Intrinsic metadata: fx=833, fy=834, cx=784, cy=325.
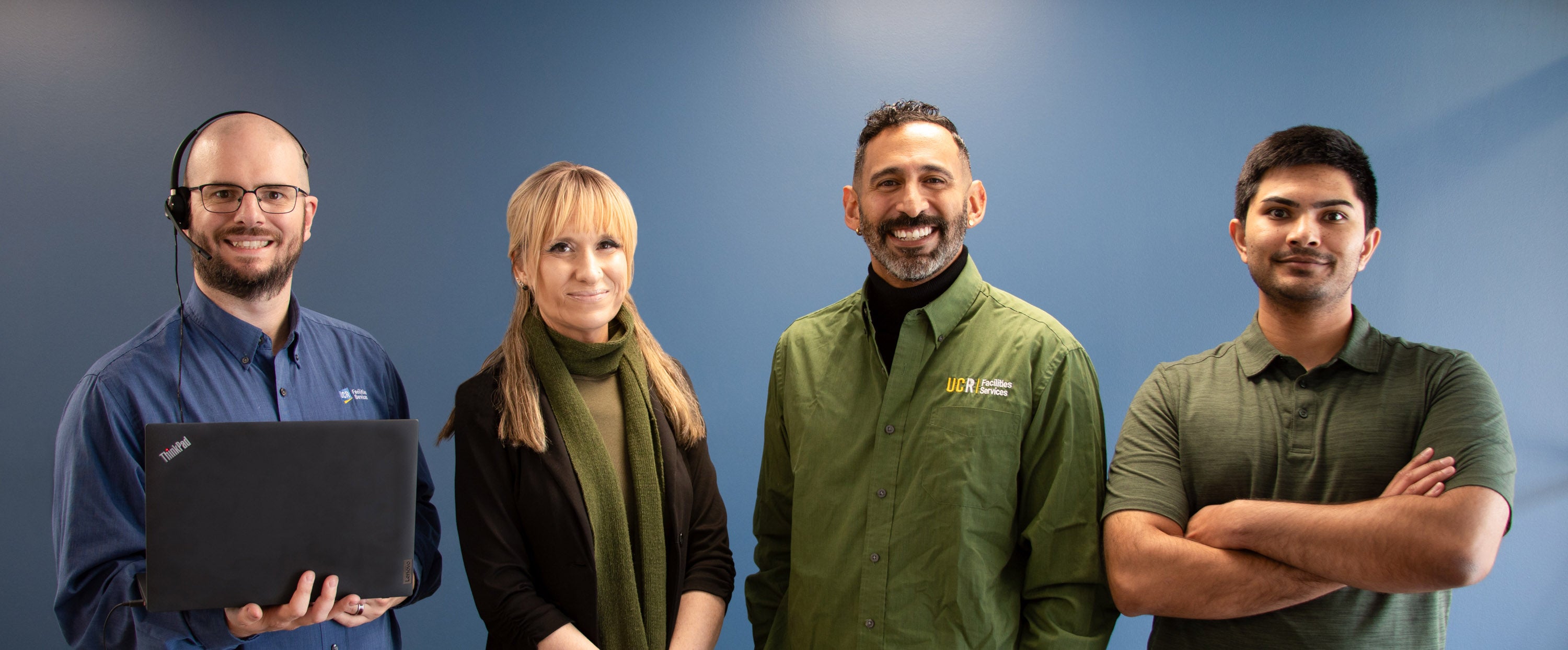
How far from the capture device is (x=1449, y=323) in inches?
108

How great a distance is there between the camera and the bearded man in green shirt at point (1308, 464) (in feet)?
4.62

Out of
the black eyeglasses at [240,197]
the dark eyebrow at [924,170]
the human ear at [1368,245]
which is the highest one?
the dark eyebrow at [924,170]

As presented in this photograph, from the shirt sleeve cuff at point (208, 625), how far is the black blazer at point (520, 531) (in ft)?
1.35

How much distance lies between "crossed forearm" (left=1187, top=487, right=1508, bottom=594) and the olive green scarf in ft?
3.85

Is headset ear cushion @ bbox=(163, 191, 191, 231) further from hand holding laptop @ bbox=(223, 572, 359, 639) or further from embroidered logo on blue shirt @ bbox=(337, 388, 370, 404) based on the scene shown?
hand holding laptop @ bbox=(223, 572, 359, 639)

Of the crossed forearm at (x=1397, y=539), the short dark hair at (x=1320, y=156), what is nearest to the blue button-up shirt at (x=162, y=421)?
the crossed forearm at (x=1397, y=539)

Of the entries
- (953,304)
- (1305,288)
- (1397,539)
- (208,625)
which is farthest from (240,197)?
(1397,539)

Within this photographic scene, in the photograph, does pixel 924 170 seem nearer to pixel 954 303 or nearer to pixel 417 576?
pixel 954 303

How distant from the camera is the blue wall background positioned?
2738 millimetres

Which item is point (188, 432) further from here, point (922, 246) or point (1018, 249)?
point (1018, 249)

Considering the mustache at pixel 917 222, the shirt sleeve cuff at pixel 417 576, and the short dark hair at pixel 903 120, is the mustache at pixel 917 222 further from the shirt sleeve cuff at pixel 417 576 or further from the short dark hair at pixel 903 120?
the shirt sleeve cuff at pixel 417 576

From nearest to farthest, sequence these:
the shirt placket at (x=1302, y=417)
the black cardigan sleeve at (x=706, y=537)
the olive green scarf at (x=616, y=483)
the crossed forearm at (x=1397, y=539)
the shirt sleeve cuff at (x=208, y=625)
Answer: the crossed forearm at (x=1397, y=539), the shirt sleeve cuff at (x=208, y=625), the shirt placket at (x=1302, y=417), the olive green scarf at (x=616, y=483), the black cardigan sleeve at (x=706, y=537)

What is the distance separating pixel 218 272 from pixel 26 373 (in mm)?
1594

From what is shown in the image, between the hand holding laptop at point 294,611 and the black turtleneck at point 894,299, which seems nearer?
the hand holding laptop at point 294,611
